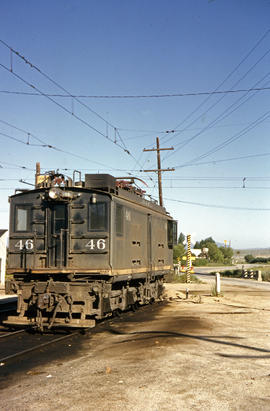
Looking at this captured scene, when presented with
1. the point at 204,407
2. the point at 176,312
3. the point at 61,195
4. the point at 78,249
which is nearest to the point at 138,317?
the point at 176,312

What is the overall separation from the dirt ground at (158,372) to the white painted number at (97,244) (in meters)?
2.35

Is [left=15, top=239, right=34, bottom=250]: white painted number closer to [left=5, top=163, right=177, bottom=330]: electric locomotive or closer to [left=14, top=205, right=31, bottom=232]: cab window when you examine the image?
[left=5, top=163, right=177, bottom=330]: electric locomotive

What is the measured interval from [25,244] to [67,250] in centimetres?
142

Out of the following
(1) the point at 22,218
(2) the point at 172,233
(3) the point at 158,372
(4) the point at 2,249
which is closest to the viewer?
(3) the point at 158,372

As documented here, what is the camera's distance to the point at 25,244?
12.1m

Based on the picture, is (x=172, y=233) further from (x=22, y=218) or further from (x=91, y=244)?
(x=22, y=218)

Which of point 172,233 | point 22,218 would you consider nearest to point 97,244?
point 22,218

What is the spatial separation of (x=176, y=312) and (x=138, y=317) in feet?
5.57

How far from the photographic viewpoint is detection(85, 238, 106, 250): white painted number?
37.6 feet

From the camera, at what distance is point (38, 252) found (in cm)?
1191

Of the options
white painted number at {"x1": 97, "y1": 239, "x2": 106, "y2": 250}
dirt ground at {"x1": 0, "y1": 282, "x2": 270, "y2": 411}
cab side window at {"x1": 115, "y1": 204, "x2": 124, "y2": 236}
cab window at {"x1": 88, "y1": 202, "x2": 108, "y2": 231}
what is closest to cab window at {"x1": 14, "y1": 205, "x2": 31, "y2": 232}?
cab window at {"x1": 88, "y1": 202, "x2": 108, "y2": 231}

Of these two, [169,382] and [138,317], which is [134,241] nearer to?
[138,317]

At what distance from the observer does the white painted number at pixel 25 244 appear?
12008mm

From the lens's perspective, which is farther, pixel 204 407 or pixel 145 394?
pixel 145 394
